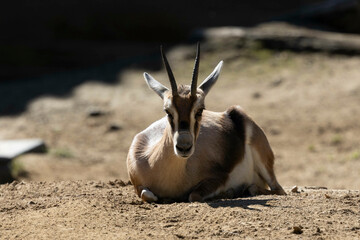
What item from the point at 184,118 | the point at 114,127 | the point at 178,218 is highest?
the point at 184,118

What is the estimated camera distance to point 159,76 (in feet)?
55.8

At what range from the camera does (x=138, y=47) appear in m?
19.8

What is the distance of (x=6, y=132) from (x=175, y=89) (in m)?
8.44

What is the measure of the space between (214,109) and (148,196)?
25.9 ft

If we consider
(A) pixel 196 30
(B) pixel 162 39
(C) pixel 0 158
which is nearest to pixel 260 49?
(A) pixel 196 30

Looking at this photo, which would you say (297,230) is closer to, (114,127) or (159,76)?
(114,127)

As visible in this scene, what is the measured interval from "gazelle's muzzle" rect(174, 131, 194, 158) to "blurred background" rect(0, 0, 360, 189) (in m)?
5.06

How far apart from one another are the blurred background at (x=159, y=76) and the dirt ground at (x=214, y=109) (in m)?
0.04

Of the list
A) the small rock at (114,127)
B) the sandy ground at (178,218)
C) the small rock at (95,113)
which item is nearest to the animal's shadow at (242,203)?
the sandy ground at (178,218)

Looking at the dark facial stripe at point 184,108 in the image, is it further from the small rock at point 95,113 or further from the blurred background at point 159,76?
the small rock at point 95,113

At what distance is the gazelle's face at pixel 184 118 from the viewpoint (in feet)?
21.5

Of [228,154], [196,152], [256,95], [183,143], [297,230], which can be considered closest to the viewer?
[297,230]

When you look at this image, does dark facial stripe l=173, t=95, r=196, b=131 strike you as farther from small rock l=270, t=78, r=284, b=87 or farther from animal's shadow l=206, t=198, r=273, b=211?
small rock l=270, t=78, r=284, b=87

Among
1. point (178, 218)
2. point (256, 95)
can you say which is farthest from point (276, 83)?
point (178, 218)
